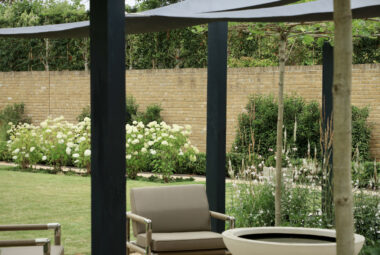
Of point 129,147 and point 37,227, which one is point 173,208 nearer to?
point 37,227

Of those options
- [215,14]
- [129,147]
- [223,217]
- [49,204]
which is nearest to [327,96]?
[223,217]

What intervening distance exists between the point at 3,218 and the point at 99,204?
190 inches

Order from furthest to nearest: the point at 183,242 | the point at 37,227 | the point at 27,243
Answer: the point at 183,242 → the point at 37,227 → the point at 27,243

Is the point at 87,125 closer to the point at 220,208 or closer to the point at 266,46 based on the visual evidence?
the point at 266,46

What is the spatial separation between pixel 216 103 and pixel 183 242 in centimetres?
116

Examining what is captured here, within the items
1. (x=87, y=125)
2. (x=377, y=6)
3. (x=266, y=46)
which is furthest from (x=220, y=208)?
(x=266, y=46)

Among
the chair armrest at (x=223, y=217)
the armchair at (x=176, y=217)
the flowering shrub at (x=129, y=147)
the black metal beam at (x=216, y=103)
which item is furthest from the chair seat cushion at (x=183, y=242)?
the flowering shrub at (x=129, y=147)

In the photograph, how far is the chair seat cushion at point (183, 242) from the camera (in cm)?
437

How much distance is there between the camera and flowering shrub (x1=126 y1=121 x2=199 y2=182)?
10.6 metres

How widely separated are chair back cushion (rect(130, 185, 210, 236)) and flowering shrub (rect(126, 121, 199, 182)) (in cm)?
540

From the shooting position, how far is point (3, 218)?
7273mm

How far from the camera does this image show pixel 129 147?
10852 mm

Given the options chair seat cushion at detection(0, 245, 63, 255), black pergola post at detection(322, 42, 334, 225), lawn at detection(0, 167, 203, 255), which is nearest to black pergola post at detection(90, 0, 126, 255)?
chair seat cushion at detection(0, 245, 63, 255)

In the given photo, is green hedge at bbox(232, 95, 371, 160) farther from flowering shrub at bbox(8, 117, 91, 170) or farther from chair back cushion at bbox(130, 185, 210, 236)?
chair back cushion at bbox(130, 185, 210, 236)
